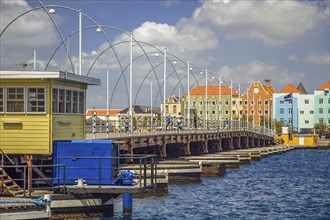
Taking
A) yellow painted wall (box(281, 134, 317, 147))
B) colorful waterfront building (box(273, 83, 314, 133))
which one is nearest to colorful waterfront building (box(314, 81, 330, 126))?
colorful waterfront building (box(273, 83, 314, 133))

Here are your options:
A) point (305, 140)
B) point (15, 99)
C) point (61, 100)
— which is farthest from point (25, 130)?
point (305, 140)

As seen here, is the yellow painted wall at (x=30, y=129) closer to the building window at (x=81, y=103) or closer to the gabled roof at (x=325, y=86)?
the building window at (x=81, y=103)

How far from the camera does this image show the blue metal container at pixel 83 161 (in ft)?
98.9

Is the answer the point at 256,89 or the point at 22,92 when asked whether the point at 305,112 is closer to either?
the point at 256,89

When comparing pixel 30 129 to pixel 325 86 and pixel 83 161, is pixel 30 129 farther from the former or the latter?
pixel 325 86

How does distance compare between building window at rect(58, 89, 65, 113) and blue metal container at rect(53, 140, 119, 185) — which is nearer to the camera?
blue metal container at rect(53, 140, 119, 185)

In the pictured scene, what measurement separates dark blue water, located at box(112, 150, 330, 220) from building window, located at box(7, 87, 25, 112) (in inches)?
297

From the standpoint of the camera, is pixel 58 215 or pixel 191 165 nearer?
pixel 58 215

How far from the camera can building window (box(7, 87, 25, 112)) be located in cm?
3102

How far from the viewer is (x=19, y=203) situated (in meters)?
26.2

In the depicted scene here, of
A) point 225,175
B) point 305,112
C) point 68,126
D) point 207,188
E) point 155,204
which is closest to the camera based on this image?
point 68,126

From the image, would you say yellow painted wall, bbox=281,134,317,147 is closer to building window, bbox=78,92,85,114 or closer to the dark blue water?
the dark blue water

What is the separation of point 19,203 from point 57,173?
4303mm

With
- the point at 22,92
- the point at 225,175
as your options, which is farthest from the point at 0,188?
the point at 225,175
